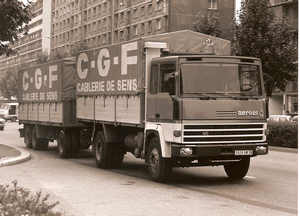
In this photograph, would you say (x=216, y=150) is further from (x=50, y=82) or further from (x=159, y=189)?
(x=50, y=82)

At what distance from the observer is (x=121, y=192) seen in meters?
9.73

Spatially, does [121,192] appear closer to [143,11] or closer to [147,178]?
[147,178]

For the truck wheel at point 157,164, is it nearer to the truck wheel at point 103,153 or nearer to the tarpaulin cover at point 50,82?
the truck wheel at point 103,153

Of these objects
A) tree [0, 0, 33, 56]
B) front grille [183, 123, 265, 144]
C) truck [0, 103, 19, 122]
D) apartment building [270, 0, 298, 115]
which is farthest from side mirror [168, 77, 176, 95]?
truck [0, 103, 19, 122]

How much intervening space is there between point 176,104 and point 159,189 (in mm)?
1613

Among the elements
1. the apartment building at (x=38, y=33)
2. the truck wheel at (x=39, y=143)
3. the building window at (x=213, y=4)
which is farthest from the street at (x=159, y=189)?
the apartment building at (x=38, y=33)

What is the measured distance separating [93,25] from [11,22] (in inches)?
2897

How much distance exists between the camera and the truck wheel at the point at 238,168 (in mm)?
11461

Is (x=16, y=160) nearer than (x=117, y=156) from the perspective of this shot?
No

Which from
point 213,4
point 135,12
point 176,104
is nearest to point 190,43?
point 176,104

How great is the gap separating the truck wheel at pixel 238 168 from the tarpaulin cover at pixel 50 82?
24.9 feet

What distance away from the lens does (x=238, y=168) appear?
11656 mm

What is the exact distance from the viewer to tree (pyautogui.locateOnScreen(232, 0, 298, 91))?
31.3 m

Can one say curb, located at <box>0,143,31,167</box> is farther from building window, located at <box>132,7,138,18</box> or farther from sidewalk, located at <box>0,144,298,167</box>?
building window, located at <box>132,7,138,18</box>
